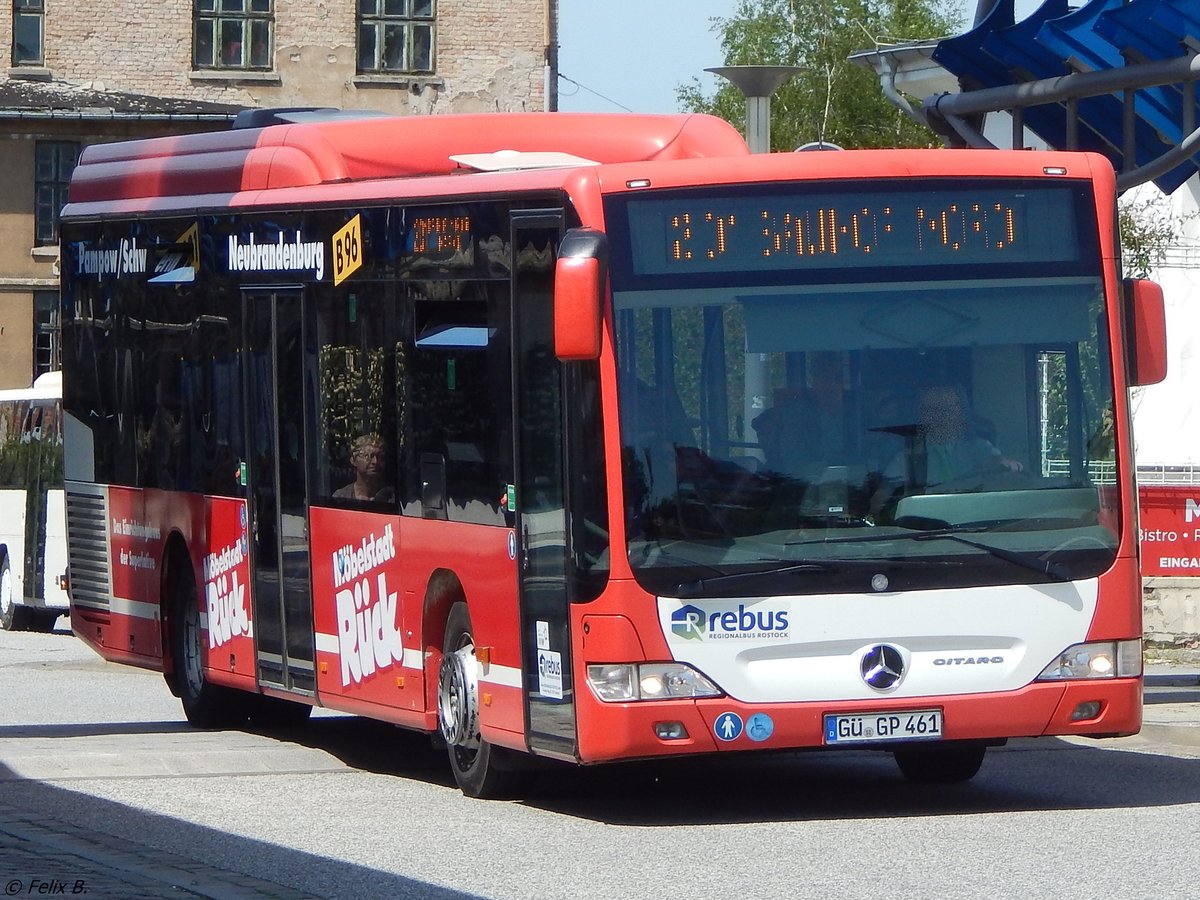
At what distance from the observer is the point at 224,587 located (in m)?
13.7

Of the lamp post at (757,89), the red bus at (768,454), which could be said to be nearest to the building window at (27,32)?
the lamp post at (757,89)

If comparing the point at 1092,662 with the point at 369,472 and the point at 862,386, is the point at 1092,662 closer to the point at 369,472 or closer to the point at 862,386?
the point at 862,386

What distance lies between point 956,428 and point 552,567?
1.72 meters

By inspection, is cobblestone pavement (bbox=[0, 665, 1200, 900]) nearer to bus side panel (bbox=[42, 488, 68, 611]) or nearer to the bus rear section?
bus side panel (bbox=[42, 488, 68, 611])

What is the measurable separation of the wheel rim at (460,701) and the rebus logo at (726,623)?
4.81ft

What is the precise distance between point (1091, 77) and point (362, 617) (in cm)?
482

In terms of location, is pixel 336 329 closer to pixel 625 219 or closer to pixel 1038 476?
pixel 625 219

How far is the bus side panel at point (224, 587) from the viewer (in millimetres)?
13414

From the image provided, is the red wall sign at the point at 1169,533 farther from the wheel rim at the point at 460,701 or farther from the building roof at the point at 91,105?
the building roof at the point at 91,105

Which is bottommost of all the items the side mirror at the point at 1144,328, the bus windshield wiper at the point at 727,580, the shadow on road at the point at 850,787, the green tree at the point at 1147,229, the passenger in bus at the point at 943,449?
the shadow on road at the point at 850,787

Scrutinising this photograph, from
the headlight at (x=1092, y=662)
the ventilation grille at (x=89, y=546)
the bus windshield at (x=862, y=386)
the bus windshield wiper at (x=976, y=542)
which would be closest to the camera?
the bus windshield at (x=862, y=386)

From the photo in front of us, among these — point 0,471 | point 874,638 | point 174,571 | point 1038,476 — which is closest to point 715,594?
point 874,638

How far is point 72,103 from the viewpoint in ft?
165

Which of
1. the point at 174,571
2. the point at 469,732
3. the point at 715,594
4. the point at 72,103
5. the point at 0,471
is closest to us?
the point at 715,594
